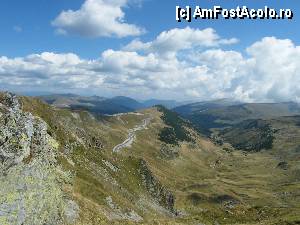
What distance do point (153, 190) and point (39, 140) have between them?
3672 inches

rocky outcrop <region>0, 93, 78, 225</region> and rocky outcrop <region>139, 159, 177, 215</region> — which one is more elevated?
rocky outcrop <region>0, 93, 78, 225</region>

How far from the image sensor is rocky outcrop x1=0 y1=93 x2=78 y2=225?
39.7 m

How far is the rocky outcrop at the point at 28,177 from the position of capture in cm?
3972

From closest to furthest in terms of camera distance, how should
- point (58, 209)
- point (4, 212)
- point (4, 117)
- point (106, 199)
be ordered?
point (4, 212) → point (58, 209) → point (4, 117) → point (106, 199)

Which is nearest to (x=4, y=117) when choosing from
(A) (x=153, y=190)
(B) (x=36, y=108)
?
(B) (x=36, y=108)

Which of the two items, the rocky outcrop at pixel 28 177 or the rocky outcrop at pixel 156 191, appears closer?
the rocky outcrop at pixel 28 177

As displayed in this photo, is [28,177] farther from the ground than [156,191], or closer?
farther from the ground

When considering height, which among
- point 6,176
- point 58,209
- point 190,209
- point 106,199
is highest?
point 6,176

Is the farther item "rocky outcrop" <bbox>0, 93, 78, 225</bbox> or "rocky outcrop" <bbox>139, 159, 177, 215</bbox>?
"rocky outcrop" <bbox>139, 159, 177, 215</bbox>

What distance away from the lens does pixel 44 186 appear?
46906 mm

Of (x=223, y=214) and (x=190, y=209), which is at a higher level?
(x=223, y=214)

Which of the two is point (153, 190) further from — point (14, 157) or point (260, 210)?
point (14, 157)

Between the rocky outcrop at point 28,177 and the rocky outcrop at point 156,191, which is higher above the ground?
the rocky outcrop at point 28,177

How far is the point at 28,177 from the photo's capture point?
45.2 metres
